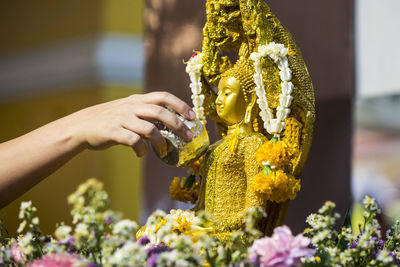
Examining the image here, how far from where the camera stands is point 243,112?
1290 mm

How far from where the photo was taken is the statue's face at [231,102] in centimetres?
127

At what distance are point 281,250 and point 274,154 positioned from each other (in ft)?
1.48

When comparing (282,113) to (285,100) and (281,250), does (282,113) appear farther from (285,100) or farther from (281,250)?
(281,250)

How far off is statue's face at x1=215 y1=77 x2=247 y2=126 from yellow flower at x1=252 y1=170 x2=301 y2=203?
6.3 inches

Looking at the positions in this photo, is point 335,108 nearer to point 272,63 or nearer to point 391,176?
point 391,176

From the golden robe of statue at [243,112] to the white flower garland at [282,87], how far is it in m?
0.01

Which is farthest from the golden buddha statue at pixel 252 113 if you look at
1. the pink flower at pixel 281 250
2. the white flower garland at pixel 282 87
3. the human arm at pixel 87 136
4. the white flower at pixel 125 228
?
the white flower at pixel 125 228

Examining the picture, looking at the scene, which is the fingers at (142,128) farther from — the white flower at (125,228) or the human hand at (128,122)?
A: the white flower at (125,228)

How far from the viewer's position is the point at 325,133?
157 centimetres

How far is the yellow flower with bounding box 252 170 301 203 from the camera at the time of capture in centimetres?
114

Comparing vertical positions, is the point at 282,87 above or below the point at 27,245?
above

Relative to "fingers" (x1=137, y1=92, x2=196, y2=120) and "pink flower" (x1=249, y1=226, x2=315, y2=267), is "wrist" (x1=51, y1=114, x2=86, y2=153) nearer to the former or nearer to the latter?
"fingers" (x1=137, y1=92, x2=196, y2=120)

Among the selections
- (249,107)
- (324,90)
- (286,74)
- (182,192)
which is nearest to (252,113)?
(249,107)

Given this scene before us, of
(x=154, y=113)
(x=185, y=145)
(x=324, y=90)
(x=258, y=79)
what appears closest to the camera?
(x=154, y=113)
